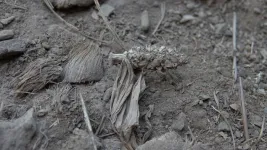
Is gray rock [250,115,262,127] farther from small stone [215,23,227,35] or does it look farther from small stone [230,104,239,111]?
small stone [215,23,227,35]

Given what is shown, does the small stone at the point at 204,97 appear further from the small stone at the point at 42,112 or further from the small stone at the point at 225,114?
the small stone at the point at 42,112

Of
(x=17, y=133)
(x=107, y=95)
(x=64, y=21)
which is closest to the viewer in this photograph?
(x=17, y=133)

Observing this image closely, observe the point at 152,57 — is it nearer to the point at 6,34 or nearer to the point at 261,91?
the point at 261,91

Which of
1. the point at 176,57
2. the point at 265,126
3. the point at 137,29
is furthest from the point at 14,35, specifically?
the point at 265,126

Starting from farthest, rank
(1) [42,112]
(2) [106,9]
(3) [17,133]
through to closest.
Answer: (2) [106,9] → (1) [42,112] → (3) [17,133]

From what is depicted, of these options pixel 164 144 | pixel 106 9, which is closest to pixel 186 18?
pixel 106 9

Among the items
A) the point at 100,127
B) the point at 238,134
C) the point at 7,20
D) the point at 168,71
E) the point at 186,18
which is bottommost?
the point at 238,134
